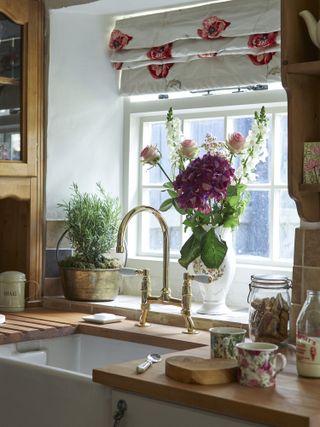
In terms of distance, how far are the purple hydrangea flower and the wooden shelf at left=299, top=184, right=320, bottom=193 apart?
449mm

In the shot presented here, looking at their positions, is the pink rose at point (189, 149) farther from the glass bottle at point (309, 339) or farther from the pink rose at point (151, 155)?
the glass bottle at point (309, 339)

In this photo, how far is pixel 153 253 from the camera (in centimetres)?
357

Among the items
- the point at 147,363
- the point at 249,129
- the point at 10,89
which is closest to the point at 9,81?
the point at 10,89

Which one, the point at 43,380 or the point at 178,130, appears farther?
the point at 178,130

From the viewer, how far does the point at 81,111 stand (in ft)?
11.4

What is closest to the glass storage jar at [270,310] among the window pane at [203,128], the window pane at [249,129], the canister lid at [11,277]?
the window pane at [249,129]

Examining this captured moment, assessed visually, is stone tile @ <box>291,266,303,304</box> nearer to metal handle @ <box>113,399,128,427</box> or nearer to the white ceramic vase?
the white ceramic vase

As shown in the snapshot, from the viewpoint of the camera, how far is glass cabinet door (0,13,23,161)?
10.5ft

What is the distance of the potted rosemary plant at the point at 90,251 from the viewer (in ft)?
10.6

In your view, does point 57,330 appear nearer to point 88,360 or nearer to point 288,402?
point 88,360

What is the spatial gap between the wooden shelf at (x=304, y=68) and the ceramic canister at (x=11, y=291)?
1.43 meters

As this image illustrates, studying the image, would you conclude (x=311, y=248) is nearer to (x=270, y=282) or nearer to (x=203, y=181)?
(x=270, y=282)

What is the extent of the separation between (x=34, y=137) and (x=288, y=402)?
70.2 inches

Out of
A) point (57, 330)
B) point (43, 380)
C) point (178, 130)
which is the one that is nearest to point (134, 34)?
point (178, 130)
